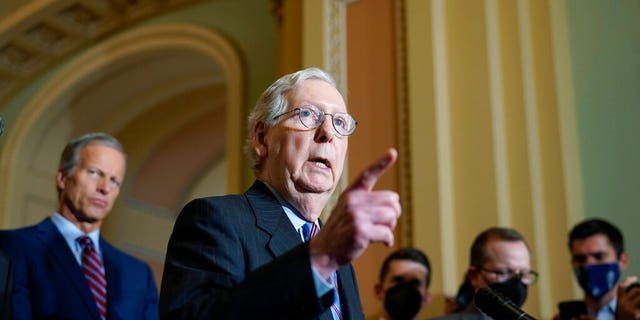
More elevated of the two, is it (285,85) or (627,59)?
(627,59)

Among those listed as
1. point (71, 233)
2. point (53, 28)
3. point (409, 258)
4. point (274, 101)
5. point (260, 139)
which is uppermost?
point (53, 28)

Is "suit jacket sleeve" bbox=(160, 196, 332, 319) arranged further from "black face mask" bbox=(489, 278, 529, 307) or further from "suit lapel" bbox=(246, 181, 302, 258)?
"black face mask" bbox=(489, 278, 529, 307)

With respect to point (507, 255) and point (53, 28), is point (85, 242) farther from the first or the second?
point (53, 28)

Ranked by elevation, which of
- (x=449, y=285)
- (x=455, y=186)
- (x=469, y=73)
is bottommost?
(x=449, y=285)

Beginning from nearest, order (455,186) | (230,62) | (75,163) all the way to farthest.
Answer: (75,163), (455,186), (230,62)

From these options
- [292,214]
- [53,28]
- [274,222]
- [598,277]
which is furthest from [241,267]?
[53,28]

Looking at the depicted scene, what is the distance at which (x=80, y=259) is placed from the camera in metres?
3.65

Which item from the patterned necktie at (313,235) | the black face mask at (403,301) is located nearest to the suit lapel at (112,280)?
the black face mask at (403,301)

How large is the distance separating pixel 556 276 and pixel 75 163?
256cm

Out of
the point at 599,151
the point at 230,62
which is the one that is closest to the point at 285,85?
the point at 599,151

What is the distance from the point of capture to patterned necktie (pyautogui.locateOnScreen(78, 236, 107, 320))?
350 centimetres

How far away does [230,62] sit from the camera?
7.55 meters

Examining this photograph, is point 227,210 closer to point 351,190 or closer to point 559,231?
point 351,190

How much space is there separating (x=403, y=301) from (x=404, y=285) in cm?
8
